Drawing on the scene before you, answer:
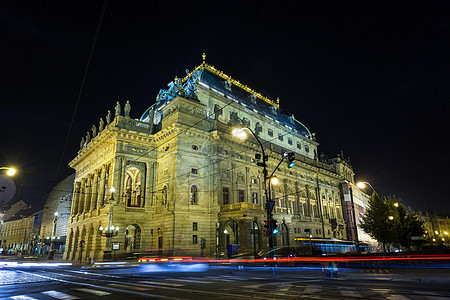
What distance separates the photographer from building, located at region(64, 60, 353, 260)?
35.9 m

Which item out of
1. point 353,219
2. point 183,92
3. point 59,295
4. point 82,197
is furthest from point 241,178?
point 353,219

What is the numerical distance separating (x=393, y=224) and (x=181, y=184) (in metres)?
33.1

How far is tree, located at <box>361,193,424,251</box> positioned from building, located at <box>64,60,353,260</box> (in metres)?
12.1

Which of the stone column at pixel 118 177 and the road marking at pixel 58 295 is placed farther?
the stone column at pixel 118 177

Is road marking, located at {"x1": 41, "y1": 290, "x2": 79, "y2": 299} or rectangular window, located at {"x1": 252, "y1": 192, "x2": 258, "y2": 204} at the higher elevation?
rectangular window, located at {"x1": 252, "y1": 192, "x2": 258, "y2": 204}

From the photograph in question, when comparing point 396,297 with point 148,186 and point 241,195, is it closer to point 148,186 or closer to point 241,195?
point 241,195

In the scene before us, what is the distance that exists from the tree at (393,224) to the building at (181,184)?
12.1 m

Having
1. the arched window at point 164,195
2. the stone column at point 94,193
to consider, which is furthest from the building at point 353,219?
the stone column at point 94,193

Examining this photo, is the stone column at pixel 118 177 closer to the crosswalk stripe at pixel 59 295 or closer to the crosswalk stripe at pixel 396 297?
the crosswalk stripe at pixel 59 295

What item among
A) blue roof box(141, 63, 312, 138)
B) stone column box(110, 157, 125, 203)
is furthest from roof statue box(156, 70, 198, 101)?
stone column box(110, 157, 125, 203)

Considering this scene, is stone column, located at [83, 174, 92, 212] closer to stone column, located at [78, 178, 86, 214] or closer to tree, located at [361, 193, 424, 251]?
stone column, located at [78, 178, 86, 214]

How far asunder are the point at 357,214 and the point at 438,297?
71.6m

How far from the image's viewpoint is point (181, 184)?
122 ft

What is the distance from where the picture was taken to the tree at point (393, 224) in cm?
4378
